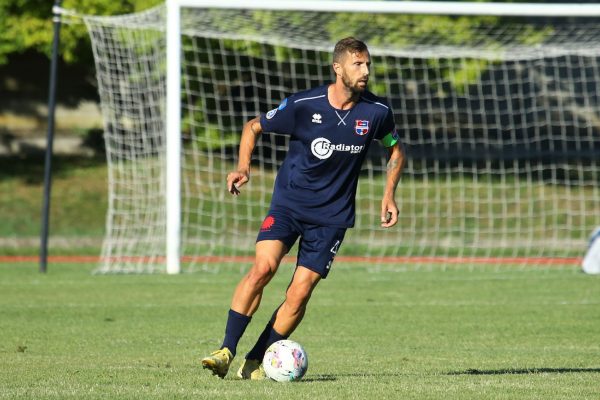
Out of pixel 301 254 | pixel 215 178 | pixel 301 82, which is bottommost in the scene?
pixel 301 254

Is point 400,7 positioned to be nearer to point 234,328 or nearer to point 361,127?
point 361,127

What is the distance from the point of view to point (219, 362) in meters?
8.03

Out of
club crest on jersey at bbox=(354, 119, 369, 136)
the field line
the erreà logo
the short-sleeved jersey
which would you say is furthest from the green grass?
the field line

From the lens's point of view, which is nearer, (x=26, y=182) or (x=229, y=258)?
(x=229, y=258)

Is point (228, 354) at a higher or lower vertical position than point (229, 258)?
lower

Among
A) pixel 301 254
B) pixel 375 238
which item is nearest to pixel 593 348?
pixel 301 254

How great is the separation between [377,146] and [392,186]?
68.8 feet

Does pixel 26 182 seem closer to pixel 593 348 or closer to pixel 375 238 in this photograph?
pixel 375 238

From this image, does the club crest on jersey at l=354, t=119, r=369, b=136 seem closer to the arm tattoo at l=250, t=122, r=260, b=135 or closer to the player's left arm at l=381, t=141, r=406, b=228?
the player's left arm at l=381, t=141, r=406, b=228

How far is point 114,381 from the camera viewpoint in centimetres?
802

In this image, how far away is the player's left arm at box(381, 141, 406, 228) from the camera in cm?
862

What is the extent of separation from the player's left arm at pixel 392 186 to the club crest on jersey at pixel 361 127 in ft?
1.43

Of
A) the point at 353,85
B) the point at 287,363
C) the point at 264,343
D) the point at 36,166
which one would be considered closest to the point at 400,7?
the point at 353,85

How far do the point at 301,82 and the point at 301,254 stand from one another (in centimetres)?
1953
